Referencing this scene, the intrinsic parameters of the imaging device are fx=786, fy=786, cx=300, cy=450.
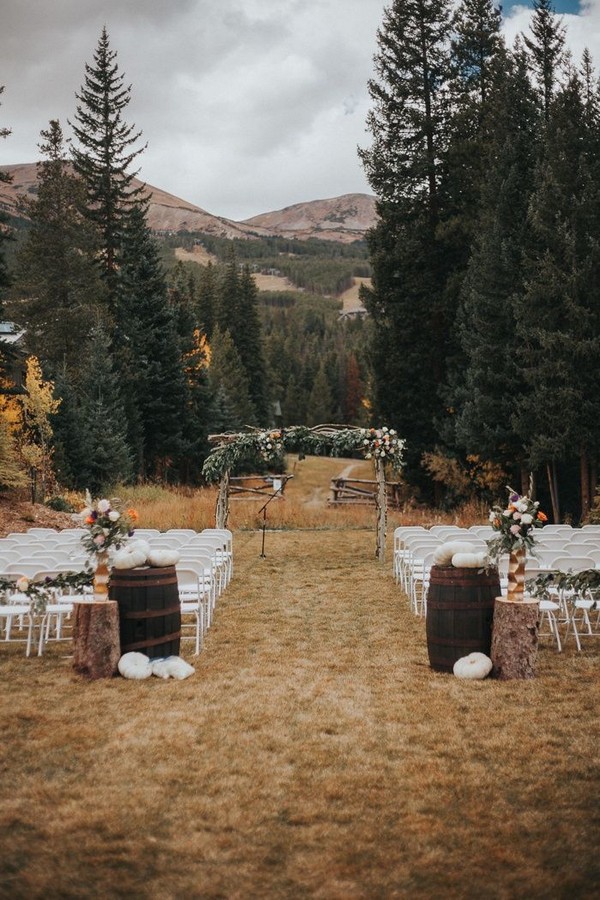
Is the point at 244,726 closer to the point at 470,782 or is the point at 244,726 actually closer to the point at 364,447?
the point at 470,782

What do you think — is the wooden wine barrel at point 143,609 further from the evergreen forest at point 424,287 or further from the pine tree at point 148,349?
the pine tree at point 148,349

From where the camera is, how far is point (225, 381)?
52.7 m

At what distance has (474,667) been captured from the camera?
6723 millimetres

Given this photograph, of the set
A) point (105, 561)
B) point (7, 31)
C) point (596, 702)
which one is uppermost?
point (7, 31)

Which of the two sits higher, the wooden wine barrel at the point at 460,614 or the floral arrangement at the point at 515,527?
the floral arrangement at the point at 515,527

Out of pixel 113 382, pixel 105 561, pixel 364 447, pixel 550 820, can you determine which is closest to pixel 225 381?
pixel 113 382

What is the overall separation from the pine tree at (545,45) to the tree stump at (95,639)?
2543 cm

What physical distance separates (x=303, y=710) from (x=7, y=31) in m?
18.4

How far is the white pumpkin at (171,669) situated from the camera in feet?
22.5

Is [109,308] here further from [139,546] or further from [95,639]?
[95,639]

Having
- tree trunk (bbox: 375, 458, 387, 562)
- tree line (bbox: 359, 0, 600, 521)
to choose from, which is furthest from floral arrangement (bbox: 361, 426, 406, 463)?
tree line (bbox: 359, 0, 600, 521)

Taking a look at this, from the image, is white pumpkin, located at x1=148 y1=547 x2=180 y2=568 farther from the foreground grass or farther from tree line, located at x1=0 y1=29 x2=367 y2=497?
tree line, located at x1=0 y1=29 x2=367 y2=497

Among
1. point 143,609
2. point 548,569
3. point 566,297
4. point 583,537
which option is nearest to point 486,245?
point 566,297

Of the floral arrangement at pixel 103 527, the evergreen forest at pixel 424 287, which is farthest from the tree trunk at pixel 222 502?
the floral arrangement at pixel 103 527
